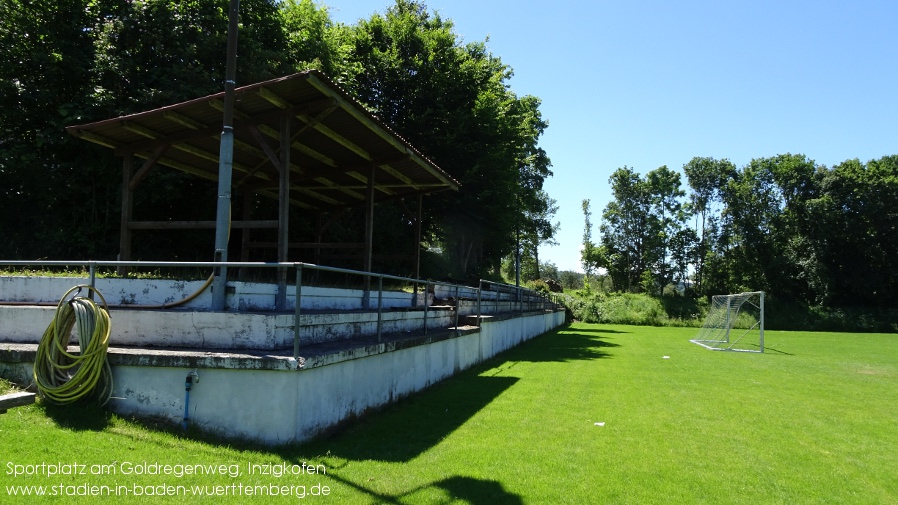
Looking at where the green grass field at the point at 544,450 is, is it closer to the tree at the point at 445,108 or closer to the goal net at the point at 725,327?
the tree at the point at 445,108

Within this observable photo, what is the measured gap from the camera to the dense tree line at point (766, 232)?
54.9 metres

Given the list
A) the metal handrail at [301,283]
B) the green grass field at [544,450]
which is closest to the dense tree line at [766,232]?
the metal handrail at [301,283]

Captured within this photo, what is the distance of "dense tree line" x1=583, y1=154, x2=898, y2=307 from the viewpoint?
54.9 metres

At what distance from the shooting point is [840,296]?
55250 millimetres

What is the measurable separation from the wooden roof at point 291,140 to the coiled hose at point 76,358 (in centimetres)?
307

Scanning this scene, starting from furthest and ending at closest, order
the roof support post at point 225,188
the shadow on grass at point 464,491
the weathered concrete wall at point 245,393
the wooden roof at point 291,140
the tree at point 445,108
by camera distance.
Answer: the tree at point 445,108 → the wooden roof at point 291,140 → the roof support post at point 225,188 → the weathered concrete wall at point 245,393 → the shadow on grass at point 464,491

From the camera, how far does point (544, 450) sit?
20.8 ft

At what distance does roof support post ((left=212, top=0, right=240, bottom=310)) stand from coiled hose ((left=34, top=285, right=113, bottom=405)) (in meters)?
1.16

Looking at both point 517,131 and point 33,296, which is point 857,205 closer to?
point 517,131

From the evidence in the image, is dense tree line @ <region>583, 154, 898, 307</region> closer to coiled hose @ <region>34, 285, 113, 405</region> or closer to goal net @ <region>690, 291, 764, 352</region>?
goal net @ <region>690, 291, 764, 352</region>

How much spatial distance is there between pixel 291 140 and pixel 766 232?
63.2m

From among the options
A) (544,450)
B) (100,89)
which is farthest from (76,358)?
(100,89)

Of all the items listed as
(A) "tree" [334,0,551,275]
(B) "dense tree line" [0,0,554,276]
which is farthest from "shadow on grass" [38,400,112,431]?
(A) "tree" [334,0,551,275]

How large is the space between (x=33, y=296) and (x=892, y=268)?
66.3 metres
